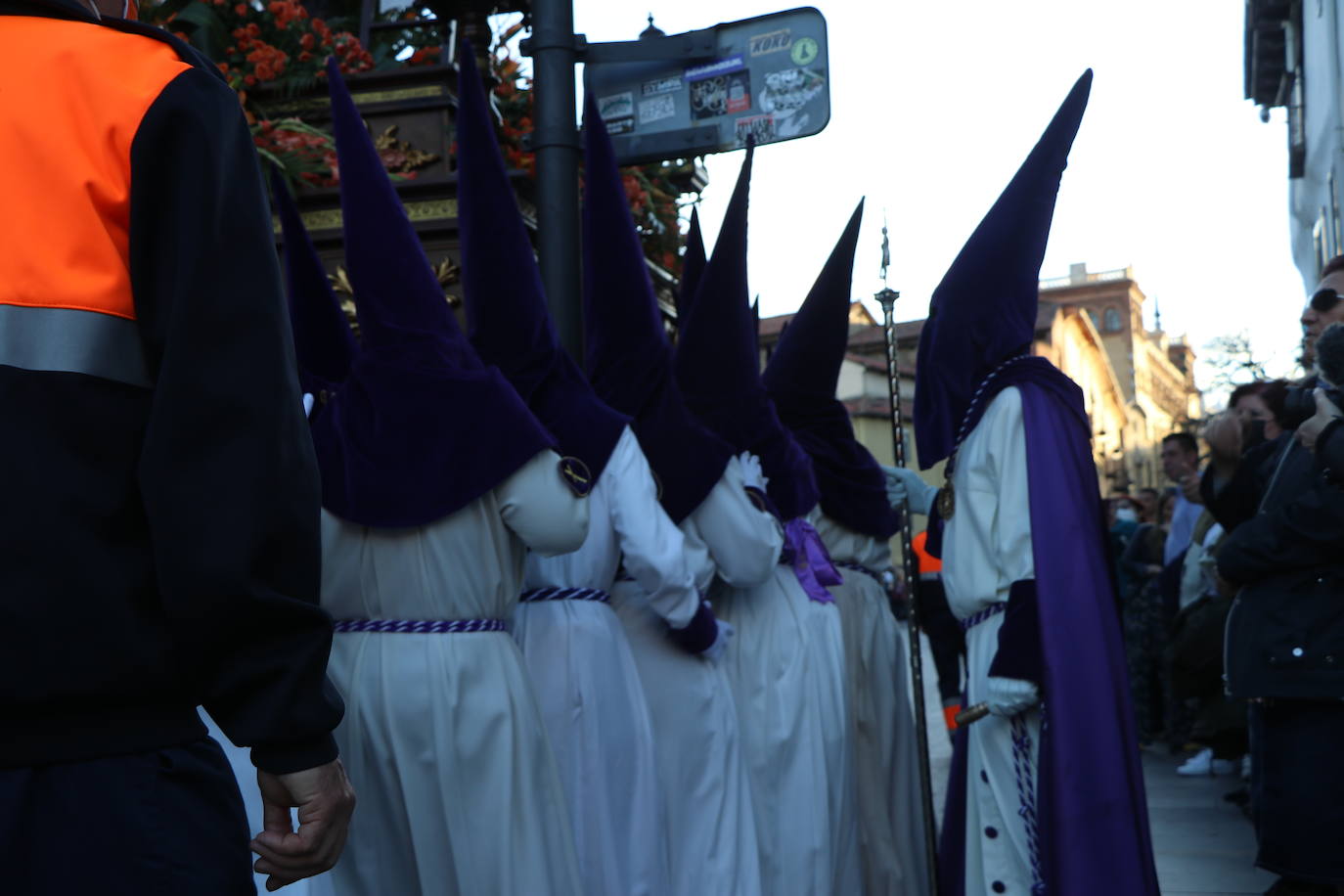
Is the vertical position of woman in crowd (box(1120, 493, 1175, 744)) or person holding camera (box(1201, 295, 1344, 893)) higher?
person holding camera (box(1201, 295, 1344, 893))

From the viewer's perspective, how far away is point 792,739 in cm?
492

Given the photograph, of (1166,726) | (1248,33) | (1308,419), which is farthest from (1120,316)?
(1308,419)

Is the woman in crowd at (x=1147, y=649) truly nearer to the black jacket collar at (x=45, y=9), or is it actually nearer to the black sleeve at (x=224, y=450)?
the black sleeve at (x=224, y=450)

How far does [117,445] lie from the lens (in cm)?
153

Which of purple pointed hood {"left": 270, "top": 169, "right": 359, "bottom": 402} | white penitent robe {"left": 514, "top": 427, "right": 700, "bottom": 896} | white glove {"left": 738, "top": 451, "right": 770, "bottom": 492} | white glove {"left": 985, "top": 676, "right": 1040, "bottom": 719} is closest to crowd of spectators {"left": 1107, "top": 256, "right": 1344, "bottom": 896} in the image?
white glove {"left": 985, "top": 676, "right": 1040, "bottom": 719}

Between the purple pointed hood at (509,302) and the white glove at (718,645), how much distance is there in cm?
80

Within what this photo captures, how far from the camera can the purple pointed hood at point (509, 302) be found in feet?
12.3

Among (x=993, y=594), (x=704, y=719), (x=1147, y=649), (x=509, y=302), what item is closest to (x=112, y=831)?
(x=509, y=302)

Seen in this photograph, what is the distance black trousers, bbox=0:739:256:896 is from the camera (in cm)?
143

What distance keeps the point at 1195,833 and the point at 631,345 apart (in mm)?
4408

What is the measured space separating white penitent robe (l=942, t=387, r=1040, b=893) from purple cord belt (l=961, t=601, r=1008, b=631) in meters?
0.01

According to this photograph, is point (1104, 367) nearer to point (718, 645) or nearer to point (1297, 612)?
point (1297, 612)

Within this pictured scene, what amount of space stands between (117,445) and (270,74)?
16.6 feet

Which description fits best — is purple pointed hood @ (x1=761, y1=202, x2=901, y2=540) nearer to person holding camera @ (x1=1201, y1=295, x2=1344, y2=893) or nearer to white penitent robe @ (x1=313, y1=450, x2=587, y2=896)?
person holding camera @ (x1=1201, y1=295, x2=1344, y2=893)
